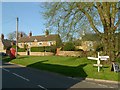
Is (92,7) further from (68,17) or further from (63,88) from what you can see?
(63,88)

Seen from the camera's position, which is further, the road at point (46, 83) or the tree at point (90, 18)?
the tree at point (90, 18)

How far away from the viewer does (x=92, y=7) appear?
35281 mm

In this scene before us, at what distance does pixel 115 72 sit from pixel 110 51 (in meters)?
9.24

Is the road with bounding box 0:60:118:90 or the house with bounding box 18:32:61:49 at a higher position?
the house with bounding box 18:32:61:49

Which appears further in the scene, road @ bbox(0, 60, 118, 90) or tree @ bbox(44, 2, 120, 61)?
tree @ bbox(44, 2, 120, 61)

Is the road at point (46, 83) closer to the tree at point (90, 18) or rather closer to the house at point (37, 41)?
the tree at point (90, 18)

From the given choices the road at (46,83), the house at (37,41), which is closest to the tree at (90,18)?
the road at (46,83)

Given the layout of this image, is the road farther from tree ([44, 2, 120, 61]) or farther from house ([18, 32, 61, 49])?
house ([18, 32, 61, 49])

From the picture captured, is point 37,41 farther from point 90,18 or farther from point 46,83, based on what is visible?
point 46,83

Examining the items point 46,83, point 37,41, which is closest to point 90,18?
point 46,83

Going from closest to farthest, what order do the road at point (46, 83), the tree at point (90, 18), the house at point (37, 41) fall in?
the road at point (46, 83), the tree at point (90, 18), the house at point (37, 41)

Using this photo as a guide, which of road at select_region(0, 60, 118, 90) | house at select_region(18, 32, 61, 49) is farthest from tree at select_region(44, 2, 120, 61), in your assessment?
house at select_region(18, 32, 61, 49)

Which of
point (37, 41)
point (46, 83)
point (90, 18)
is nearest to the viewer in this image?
point (46, 83)

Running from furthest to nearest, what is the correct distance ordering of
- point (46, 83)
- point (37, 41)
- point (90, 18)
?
point (37, 41), point (90, 18), point (46, 83)
